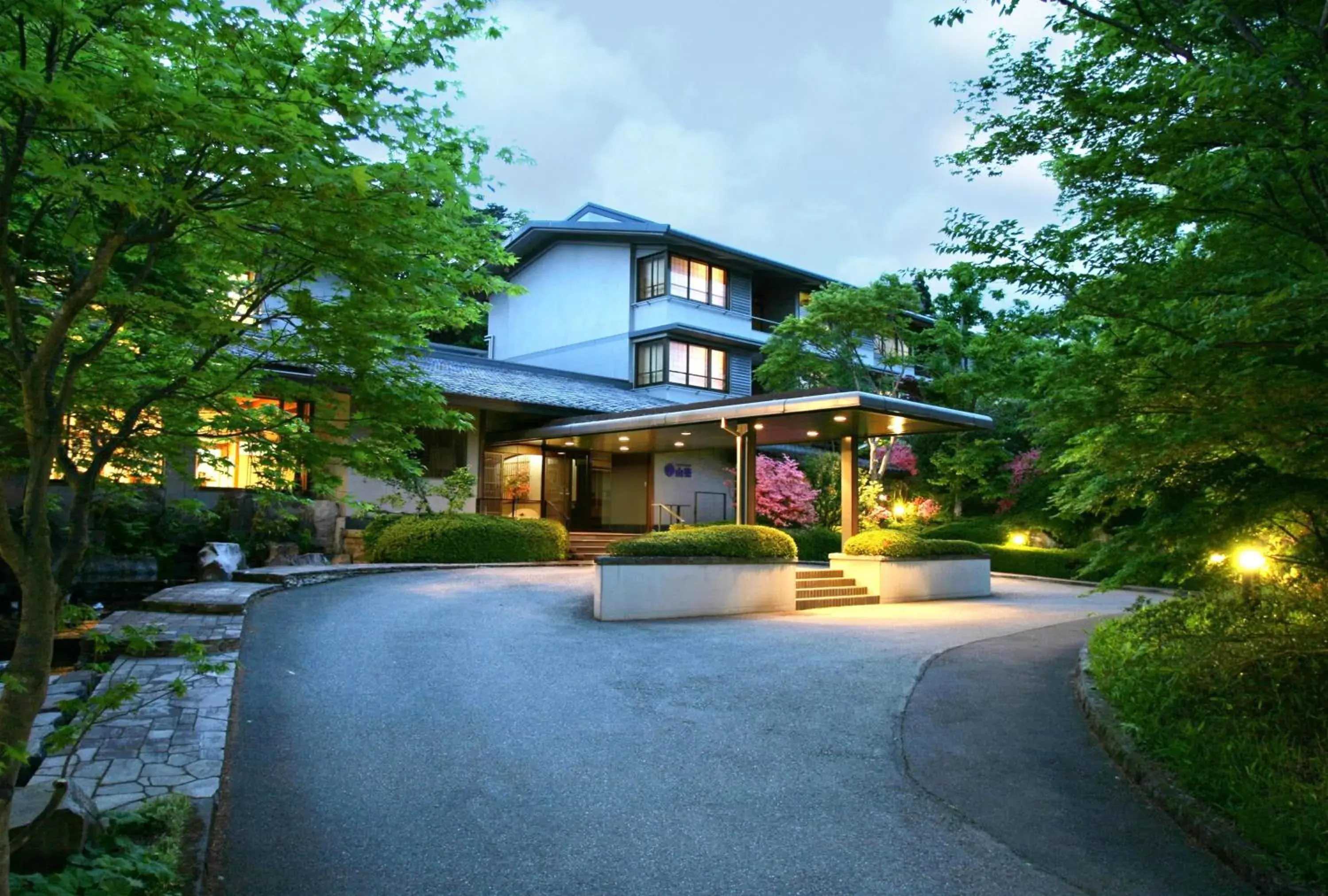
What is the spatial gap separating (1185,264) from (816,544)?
58.5ft

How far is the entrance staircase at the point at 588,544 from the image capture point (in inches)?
798

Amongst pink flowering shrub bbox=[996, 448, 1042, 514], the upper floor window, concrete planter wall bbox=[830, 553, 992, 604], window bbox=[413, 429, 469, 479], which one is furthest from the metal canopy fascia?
pink flowering shrub bbox=[996, 448, 1042, 514]

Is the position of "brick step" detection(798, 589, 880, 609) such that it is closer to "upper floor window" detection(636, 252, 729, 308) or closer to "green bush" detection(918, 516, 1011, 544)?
"green bush" detection(918, 516, 1011, 544)

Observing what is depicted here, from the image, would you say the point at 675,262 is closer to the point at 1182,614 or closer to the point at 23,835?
the point at 1182,614

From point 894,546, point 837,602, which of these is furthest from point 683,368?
point 837,602

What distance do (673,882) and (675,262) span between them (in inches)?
1009

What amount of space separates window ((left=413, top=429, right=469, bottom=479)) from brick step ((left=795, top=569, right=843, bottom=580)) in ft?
31.4

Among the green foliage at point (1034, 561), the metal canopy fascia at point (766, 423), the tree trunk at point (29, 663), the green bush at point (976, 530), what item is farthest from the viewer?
the green bush at point (976, 530)

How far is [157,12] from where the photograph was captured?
3.20 meters

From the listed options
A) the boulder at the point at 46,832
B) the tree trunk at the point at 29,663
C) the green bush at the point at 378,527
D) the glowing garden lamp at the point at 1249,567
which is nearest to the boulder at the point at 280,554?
the green bush at the point at 378,527

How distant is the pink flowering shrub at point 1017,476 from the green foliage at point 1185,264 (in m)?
20.5

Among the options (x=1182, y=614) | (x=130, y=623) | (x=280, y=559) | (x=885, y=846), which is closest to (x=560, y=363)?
(x=280, y=559)

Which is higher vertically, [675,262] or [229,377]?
[675,262]

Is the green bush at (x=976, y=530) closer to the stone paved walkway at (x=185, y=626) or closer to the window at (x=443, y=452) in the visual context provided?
the window at (x=443, y=452)
